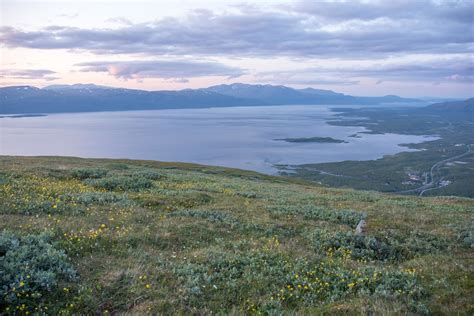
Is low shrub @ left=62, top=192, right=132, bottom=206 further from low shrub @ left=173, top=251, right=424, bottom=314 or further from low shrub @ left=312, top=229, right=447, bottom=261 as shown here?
low shrub @ left=312, top=229, right=447, bottom=261

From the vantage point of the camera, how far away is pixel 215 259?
30.6ft

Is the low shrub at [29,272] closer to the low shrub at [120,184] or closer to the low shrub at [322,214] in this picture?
the low shrub at [322,214]

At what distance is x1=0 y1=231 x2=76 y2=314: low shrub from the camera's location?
21.2ft

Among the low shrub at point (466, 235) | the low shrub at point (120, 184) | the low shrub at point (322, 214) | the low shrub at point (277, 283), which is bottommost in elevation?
the low shrub at point (466, 235)

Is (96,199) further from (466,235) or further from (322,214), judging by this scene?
(466,235)

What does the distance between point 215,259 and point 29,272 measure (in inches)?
166

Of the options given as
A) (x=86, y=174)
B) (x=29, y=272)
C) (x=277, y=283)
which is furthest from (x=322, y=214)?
(x=86, y=174)

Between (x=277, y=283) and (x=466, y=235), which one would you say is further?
(x=466, y=235)

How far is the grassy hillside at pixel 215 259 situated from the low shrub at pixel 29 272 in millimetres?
23

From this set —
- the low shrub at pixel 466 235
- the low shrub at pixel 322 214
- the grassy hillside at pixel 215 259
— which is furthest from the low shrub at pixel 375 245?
the low shrub at pixel 322 214

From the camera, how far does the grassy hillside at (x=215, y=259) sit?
706 centimetres

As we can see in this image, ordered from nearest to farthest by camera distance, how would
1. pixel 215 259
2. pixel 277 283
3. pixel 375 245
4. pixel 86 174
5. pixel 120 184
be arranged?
pixel 277 283, pixel 215 259, pixel 375 245, pixel 120 184, pixel 86 174

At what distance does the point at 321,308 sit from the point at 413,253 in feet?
20.2

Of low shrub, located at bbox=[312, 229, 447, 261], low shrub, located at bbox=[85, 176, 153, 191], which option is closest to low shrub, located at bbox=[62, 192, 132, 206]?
low shrub, located at bbox=[85, 176, 153, 191]
